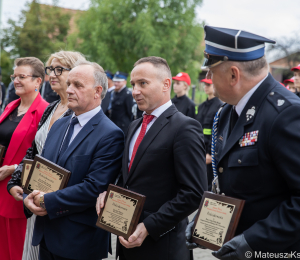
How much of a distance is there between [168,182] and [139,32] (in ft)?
57.8

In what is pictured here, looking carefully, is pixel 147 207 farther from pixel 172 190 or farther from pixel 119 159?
pixel 119 159

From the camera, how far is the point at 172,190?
2322mm

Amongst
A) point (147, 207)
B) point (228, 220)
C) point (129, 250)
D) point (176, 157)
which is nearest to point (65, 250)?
point (129, 250)

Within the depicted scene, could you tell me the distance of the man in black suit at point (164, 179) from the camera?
2.19m

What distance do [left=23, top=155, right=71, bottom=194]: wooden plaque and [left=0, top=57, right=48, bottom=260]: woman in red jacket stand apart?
863mm

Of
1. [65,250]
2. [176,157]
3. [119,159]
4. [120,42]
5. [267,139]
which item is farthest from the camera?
[120,42]

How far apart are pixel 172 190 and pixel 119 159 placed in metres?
0.54

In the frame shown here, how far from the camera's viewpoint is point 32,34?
25906 millimetres

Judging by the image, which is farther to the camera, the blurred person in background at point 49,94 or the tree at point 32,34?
the tree at point 32,34

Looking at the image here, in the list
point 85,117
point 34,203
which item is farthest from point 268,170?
point 34,203

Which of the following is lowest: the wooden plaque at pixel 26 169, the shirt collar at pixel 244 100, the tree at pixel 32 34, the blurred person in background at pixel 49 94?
the wooden plaque at pixel 26 169

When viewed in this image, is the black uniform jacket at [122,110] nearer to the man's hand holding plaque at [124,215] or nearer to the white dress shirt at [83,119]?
the white dress shirt at [83,119]

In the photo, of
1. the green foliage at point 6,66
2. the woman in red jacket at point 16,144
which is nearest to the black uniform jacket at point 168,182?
the woman in red jacket at point 16,144

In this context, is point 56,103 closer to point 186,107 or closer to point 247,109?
point 247,109
